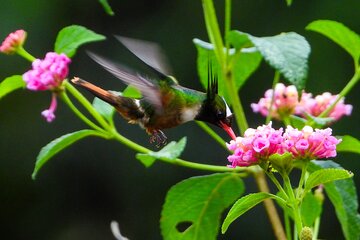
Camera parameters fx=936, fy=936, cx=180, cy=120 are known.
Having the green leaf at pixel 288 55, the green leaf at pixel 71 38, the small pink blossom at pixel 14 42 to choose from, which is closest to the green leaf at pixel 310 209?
the green leaf at pixel 288 55

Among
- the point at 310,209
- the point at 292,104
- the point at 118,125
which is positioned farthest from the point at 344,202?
the point at 118,125

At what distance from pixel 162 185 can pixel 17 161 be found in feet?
2.26

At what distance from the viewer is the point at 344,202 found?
1491mm

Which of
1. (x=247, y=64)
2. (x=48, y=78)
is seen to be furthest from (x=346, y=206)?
(x=48, y=78)

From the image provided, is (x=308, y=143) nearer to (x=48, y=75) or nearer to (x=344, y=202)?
(x=344, y=202)

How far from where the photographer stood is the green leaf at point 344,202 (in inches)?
57.4

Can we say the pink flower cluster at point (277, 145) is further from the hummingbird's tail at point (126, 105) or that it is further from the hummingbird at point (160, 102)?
the hummingbird's tail at point (126, 105)

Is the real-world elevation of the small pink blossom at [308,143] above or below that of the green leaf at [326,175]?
above

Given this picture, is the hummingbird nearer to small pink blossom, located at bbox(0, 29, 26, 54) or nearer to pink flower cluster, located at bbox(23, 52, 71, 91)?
pink flower cluster, located at bbox(23, 52, 71, 91)

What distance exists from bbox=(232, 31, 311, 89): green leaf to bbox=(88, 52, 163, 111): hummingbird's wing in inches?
6.4

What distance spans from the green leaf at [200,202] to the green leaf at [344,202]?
0.15 meters

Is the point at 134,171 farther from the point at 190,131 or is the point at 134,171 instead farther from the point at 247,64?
the point at 247,64

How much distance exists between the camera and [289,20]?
405cm

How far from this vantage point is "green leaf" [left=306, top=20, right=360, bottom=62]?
4.91 ft
